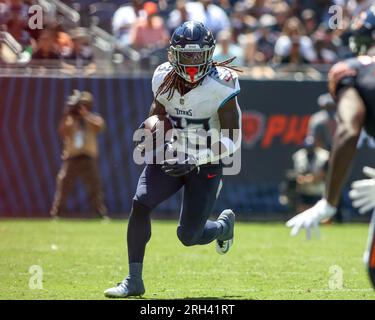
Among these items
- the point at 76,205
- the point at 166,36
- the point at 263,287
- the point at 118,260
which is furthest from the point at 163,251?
the point at 166,36

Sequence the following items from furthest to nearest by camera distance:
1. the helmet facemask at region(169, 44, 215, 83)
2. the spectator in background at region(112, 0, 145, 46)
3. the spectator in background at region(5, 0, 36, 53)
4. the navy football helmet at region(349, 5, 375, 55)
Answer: the spectator in background at region(112, 0, 145, 46), the spectator in background at region(5, 0, 36, 53), the helmet facemask at region(169, 44, 215, 83), the navy football helmet at region(349, 5, 375, 55)

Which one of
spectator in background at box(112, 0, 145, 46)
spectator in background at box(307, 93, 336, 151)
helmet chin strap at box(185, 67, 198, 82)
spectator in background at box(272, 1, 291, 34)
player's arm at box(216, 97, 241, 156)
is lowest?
player's arm at box(216, 97, 241, 156)

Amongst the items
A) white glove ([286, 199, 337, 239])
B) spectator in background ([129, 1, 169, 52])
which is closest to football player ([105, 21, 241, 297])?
white glove ([286, 199, 337, 239])

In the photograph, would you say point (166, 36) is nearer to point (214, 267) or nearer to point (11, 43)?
point (11, 43)

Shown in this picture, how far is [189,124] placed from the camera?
648 centimetres

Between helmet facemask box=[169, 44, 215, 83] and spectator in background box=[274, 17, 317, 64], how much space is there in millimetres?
7419

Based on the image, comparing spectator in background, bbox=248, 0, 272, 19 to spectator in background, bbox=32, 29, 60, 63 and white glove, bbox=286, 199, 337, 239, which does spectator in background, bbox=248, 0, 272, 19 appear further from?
white glove, bbox=286, 199, 337, 239

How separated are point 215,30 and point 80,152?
2.96 m

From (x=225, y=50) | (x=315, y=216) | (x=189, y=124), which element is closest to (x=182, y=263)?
(x=189, y=124)

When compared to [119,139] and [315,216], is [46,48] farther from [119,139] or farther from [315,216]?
[315,216]

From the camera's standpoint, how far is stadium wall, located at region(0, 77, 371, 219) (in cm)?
1269

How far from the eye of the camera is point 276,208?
43.3 feet

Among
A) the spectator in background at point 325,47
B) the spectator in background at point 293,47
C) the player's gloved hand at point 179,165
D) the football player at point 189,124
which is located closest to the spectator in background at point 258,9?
the spectator in background at point 293,47

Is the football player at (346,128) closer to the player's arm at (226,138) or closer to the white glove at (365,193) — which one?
the white glove at (365,193)
